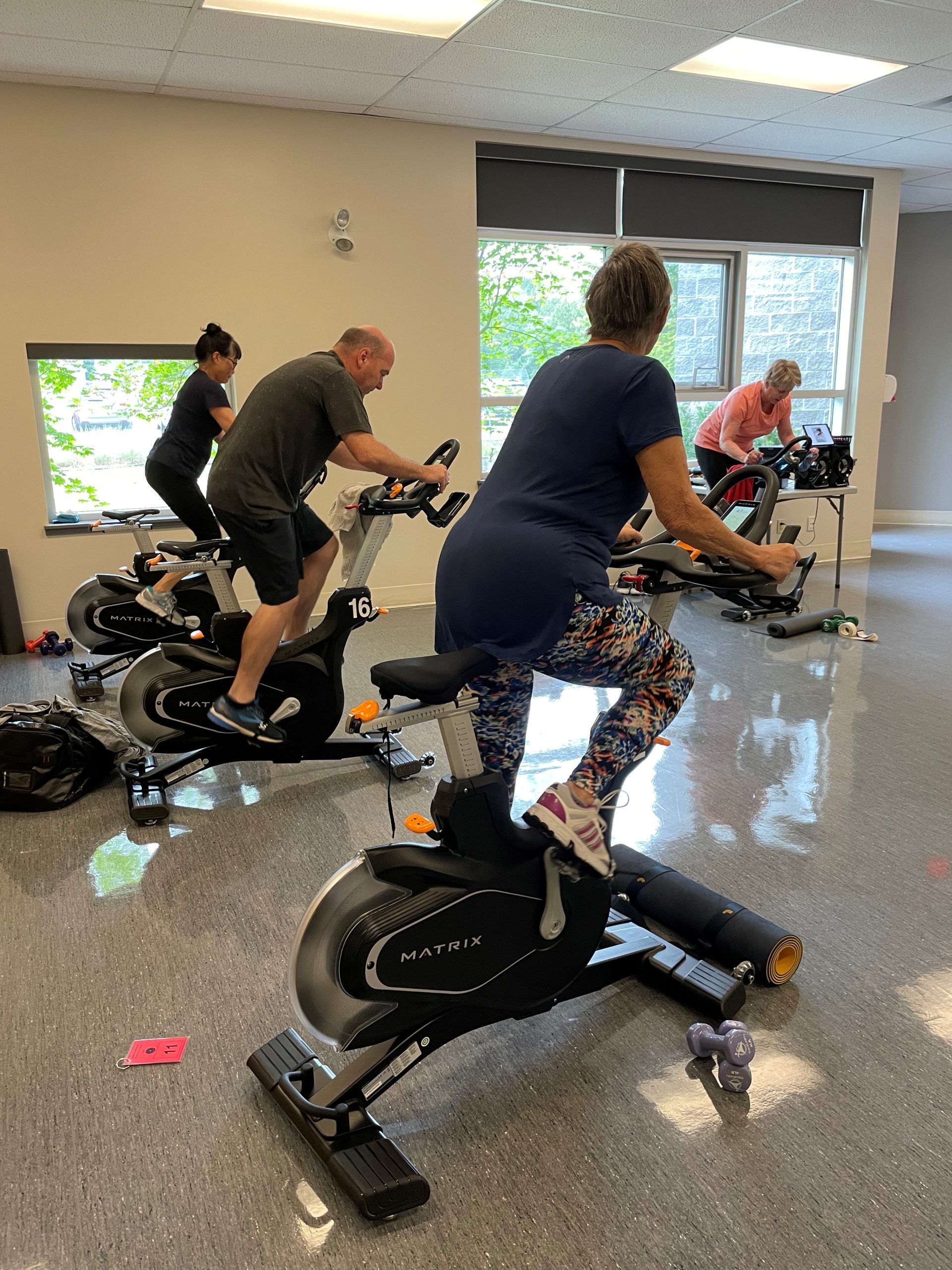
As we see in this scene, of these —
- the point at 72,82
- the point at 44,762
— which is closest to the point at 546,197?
the point at 72,82

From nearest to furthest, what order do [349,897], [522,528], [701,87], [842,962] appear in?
1. [349,897]
2. [522,528]
3. [842,962]
4. [701,87]

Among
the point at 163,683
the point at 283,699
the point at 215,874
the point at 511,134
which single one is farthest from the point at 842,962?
the point at 511,134

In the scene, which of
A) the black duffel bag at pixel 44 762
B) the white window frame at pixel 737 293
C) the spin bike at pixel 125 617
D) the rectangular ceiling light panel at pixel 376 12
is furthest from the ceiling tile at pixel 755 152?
the black duffel bag at pixel 44 762

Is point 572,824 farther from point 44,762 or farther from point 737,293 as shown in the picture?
point 737,293

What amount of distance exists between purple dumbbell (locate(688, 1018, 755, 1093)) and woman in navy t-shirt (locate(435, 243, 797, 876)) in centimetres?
38

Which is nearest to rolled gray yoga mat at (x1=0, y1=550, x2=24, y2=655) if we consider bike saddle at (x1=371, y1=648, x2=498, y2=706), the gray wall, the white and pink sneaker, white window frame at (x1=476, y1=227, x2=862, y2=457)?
white window frame at (x1=476, y1=227, x2=862, y2=457)

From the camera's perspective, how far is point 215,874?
2559mm

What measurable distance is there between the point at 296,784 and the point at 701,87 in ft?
14.0

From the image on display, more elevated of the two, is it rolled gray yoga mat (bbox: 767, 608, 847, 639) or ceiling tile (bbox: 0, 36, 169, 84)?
ceiling tile (bbox: 0, 36, 169, 84)

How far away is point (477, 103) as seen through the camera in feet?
16.8

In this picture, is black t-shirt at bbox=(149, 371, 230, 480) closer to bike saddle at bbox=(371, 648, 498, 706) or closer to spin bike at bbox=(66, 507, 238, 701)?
spin bike at bbox=(66, 507, 238, 701)

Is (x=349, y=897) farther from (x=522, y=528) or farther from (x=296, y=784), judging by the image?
(x=296, y=784)

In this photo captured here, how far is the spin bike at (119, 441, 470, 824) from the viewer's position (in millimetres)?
2951

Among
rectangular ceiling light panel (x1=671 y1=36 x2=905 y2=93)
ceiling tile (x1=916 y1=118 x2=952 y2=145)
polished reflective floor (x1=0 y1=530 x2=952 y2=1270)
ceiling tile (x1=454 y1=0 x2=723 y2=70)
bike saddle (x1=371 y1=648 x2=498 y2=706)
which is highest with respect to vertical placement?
rectangular ceiling light panel (x1=671 y1=36 x2=905 y2=93)
